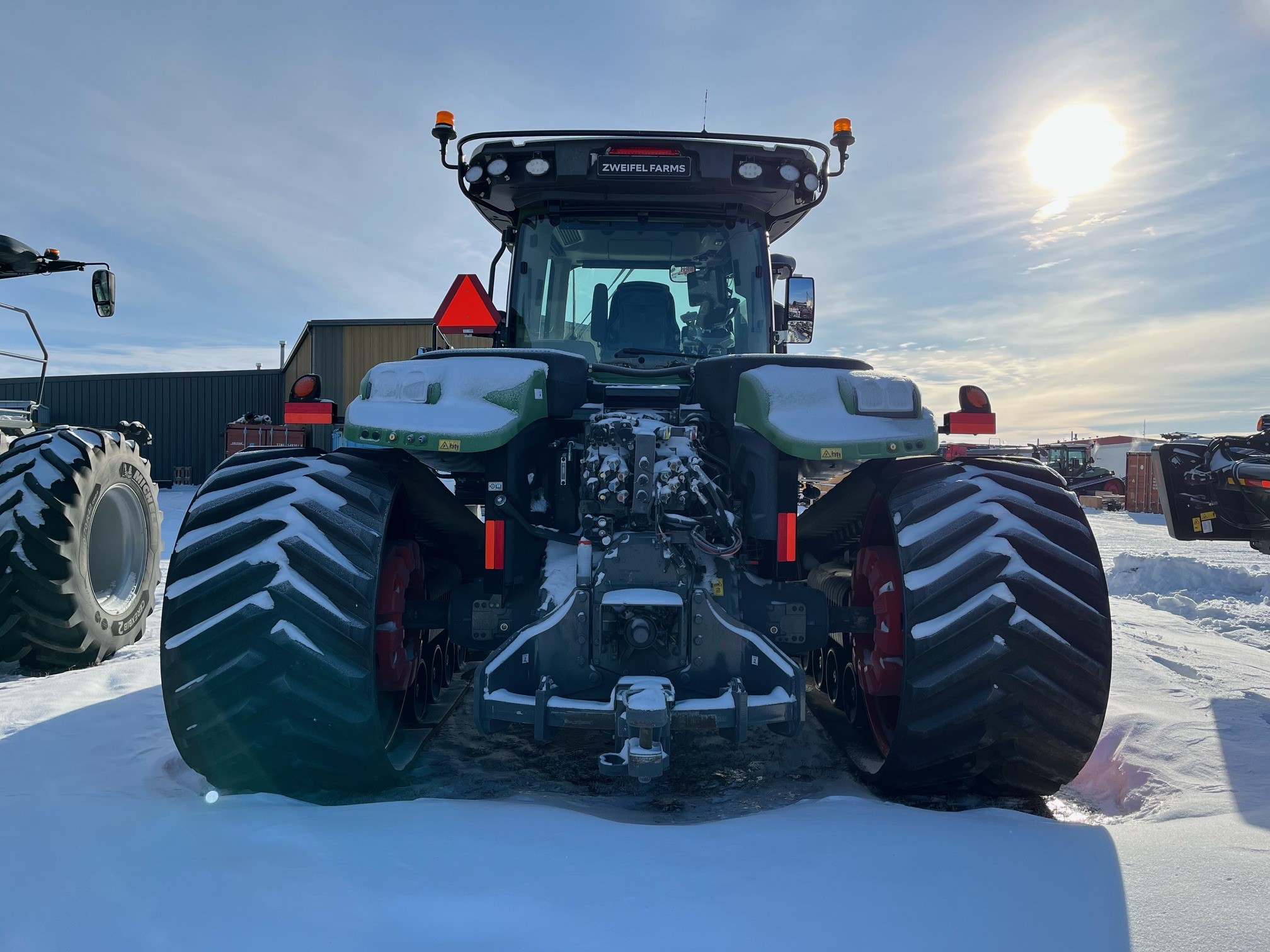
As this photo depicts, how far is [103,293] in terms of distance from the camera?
682 centimetres

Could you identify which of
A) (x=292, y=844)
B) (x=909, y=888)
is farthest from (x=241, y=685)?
(x=909, y=888)

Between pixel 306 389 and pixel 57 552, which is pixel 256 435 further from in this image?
pixel 306 389

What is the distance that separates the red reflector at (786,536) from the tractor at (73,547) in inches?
171

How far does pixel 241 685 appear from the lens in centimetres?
247

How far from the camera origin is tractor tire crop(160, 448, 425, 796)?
247 centimetres

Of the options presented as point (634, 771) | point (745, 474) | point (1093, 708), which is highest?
point (745, 474)

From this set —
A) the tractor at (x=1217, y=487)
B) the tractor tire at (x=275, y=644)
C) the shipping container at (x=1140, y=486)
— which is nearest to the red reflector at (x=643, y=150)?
the tractor tire at (x=275, y=644)

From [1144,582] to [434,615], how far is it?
366 inches

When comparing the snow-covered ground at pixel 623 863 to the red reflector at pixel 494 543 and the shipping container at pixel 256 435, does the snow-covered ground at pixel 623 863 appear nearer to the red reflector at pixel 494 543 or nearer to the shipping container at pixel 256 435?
the red reflector at pixel 494 543

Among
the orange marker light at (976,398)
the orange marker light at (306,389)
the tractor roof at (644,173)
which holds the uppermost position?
the tractor roof at (644,173)

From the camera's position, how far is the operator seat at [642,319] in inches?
163

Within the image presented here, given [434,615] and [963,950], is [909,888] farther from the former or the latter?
[434,615]

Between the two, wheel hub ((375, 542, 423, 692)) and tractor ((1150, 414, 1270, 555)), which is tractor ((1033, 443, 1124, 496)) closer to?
tractor ((1150, 414, 1270, 555))

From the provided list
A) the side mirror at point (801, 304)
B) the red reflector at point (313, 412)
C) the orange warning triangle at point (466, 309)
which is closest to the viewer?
the red reflector at point (313, 412)
